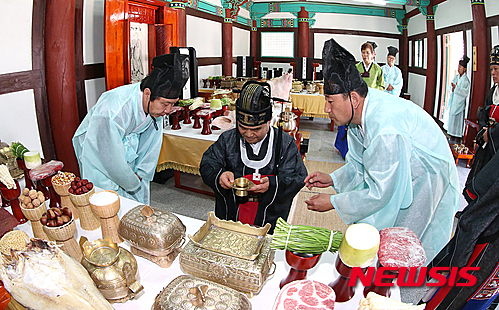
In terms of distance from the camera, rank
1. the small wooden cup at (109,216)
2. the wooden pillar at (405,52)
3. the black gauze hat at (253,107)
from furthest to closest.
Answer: the wooden pillar at (405,52), the black gauze hat at (253,107), the small wooden cup at (109,216)

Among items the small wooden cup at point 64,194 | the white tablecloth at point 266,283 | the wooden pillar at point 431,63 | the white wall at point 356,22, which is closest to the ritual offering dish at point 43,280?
the white tablecloth at point 266,283

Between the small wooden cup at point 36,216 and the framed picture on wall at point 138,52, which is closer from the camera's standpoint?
the small wooden cup at point 36,216

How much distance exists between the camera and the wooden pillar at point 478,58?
19.0ft

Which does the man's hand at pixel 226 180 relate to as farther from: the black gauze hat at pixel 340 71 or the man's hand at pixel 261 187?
the black gauze hat at pixel 340 71

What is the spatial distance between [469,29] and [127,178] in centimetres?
789

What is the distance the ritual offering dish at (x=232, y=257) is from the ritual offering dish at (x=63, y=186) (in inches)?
30.1

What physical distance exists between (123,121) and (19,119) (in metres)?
1.67

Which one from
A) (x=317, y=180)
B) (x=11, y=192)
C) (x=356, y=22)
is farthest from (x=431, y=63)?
(x=11, y=192)

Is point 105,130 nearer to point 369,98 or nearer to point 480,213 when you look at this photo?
point 369,98

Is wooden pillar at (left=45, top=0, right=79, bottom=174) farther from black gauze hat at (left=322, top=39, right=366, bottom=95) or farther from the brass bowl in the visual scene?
black gauze hat at (left=322, top=39, right=366, bottom=95)

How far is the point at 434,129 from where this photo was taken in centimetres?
159

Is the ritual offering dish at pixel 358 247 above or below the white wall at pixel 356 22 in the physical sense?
below

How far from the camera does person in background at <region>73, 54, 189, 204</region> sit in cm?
189

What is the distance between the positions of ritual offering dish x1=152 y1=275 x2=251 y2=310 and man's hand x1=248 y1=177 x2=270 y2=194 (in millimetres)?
898
